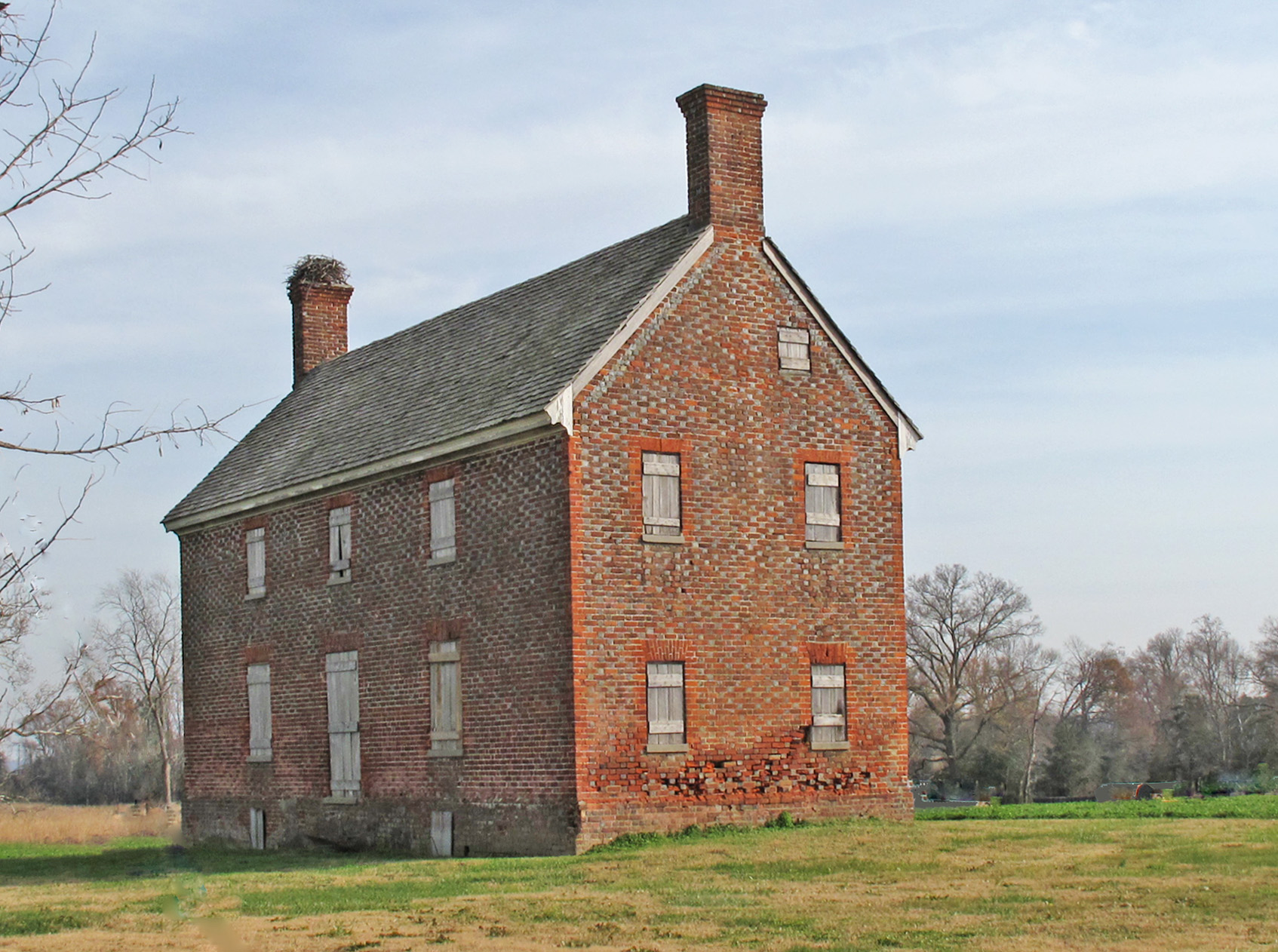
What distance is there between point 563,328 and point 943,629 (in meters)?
56.2

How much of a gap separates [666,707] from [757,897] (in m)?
6.80

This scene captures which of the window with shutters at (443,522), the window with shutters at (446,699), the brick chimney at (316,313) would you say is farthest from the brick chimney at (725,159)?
the brick chimney at (316,313)

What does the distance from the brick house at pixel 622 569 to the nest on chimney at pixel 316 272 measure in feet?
28.5

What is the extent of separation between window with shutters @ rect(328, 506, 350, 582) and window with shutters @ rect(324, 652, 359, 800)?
4.40 feet

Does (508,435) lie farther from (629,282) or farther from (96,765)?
(96,765)

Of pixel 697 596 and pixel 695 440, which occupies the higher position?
pixel 695 440

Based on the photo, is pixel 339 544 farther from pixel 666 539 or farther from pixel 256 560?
pixel 666 539

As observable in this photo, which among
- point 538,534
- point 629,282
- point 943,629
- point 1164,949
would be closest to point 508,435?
point 538,534

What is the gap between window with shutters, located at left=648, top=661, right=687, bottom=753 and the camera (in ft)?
73.2

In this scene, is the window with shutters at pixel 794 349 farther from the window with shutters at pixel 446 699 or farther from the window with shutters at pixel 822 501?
the window with shutters at pixel 446 699

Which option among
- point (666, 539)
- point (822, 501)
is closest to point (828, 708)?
point (822, 501)

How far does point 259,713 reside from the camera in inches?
1156

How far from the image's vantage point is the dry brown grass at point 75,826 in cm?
3922

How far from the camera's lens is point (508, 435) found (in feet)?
Result: 75.4
